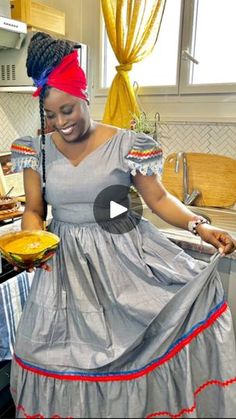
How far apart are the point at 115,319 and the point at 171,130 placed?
4.41 feet

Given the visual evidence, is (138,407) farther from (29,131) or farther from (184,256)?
Answer: (29,131)

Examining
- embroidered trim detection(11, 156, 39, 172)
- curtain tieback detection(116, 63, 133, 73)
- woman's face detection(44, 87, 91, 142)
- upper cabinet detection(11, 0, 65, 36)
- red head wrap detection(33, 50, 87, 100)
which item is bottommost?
embroidered trim detection(11, 156, 39, 172)

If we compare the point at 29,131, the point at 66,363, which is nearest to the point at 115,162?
the point at 66,363

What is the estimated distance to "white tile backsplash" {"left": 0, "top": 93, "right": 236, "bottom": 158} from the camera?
1749mm

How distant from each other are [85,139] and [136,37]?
1133mm

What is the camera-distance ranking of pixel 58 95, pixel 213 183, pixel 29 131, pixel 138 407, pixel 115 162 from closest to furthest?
pixel 138 407 < pixel 58 95 < pixel 115 162 < pixel 213 183 < pixel 29 131

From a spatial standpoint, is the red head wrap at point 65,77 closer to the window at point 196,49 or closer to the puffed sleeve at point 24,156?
the puffed sleeve at point 24,156

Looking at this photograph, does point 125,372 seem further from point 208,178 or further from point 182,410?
point 208,178

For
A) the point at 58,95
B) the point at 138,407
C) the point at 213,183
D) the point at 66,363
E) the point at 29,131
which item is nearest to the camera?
the point at 138,407

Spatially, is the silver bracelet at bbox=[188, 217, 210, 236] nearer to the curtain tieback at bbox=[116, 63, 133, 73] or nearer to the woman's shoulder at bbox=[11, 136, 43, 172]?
the woman's shoulder at bbox=[11, 136, 43, 172]

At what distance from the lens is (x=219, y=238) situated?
0.91 metres

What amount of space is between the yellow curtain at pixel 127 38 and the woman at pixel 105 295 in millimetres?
985

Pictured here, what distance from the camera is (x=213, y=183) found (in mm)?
1727

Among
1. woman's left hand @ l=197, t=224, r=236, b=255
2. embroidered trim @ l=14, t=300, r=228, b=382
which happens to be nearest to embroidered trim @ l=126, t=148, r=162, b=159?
woman's left hand @ l=197, t=224, r=236, b=255
